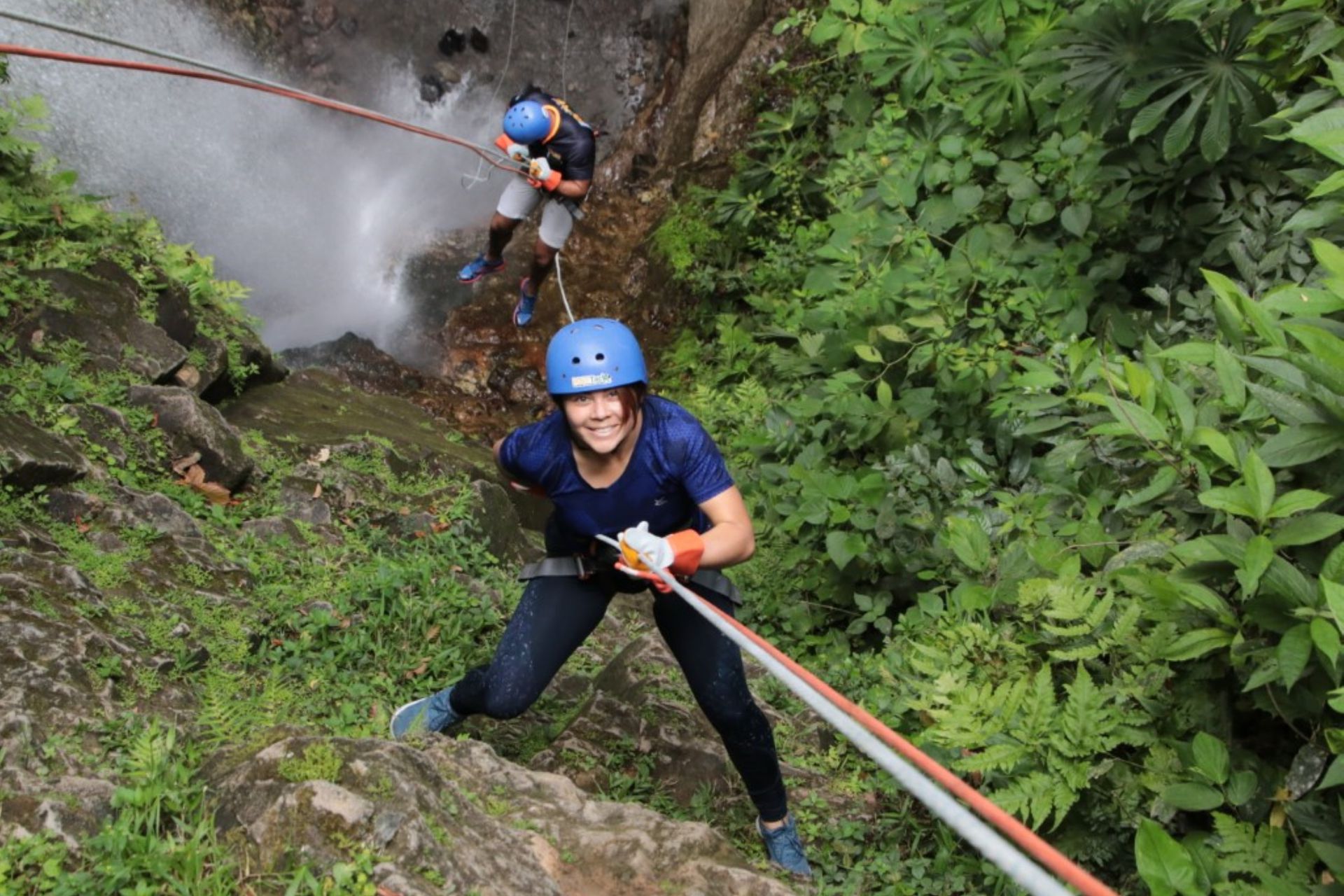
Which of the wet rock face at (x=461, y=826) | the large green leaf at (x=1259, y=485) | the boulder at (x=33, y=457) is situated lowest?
the wet rock face at (x=461, y=826)

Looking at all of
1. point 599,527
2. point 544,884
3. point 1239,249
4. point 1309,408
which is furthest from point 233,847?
point 1239,249

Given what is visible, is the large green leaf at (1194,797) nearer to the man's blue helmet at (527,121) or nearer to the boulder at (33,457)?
the boulder at (33,457)

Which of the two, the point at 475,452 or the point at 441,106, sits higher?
the point at 441,106

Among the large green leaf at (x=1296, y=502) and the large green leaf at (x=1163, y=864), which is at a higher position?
the large green leaf at (x=1296, y=502)

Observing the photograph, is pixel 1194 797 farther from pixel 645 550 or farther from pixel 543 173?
pixel 543 173

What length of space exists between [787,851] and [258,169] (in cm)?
962

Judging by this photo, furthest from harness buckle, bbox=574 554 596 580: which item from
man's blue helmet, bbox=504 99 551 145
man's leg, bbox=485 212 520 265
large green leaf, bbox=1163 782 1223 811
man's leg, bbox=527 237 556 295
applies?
man's leg, bbox=485 212 520 265

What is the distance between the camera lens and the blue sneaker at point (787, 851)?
3.51 meters

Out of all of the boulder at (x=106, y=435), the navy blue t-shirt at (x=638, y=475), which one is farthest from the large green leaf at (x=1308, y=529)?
the boulder at (x=106, y=435)

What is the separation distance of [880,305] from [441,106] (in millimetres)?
7902

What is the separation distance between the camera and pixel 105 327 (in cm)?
540

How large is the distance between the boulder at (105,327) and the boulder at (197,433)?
0.86 feet

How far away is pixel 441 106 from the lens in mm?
12062

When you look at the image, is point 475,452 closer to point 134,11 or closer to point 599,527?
point 599,527
